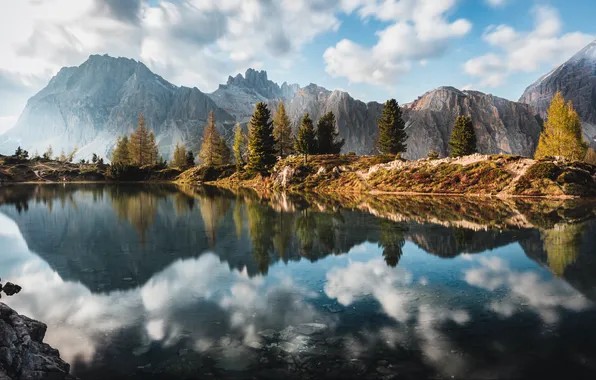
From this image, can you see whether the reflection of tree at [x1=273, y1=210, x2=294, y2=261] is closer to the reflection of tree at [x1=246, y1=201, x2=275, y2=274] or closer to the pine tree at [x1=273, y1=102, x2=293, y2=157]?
the reflection of tree at [x1=246, y1=201, x2=275, y2=274]

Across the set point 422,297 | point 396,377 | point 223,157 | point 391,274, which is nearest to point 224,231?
point 391,274

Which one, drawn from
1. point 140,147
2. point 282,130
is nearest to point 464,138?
point 282,130

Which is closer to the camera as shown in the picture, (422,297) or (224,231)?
(422,297)

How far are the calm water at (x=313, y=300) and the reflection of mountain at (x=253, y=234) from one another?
0.20 m

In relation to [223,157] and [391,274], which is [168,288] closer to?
[391,274]

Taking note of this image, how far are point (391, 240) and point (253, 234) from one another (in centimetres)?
1062

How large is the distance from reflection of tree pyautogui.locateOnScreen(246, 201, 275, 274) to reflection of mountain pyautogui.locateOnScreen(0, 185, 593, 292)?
0.24 feet

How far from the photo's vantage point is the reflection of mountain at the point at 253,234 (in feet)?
63.1

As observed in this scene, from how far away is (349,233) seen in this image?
90.6ft

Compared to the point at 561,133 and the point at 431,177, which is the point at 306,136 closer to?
the point at 431,177

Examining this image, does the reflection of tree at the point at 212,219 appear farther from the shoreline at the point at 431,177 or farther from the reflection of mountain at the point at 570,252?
the shoreline at the point at 431,177

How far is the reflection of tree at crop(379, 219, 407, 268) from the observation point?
20.0 metres

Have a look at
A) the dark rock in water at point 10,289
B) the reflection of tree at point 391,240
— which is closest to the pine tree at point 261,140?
the reflection of tree at point 391,240

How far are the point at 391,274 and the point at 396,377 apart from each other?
9.08 meters
